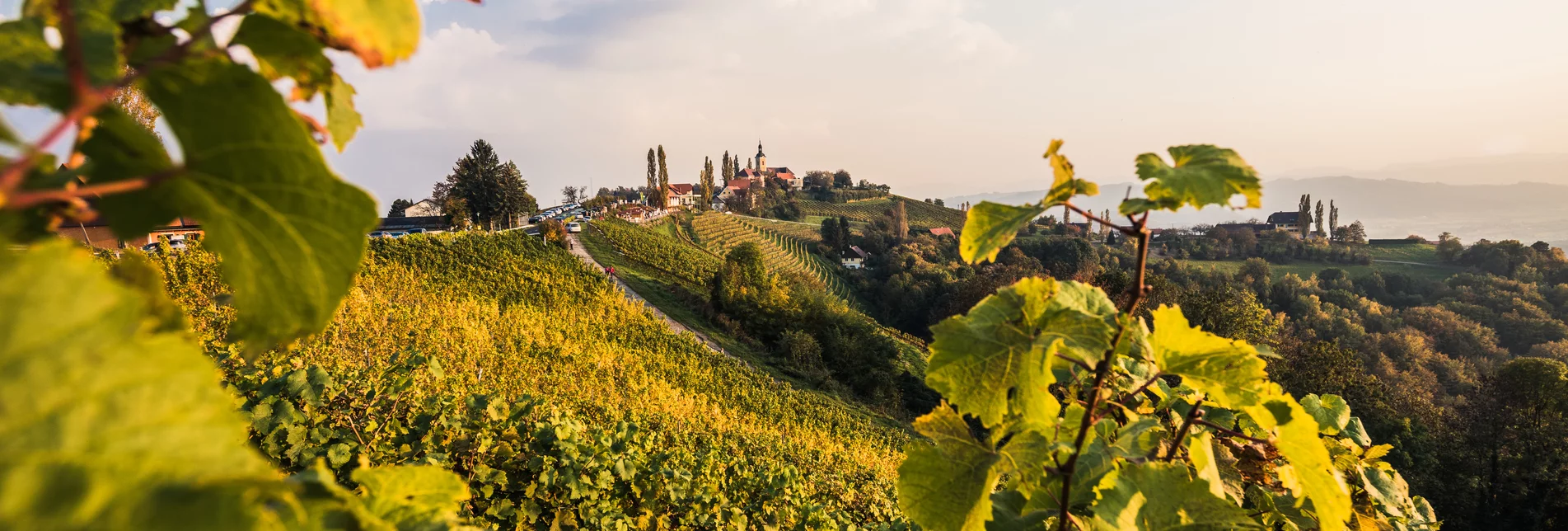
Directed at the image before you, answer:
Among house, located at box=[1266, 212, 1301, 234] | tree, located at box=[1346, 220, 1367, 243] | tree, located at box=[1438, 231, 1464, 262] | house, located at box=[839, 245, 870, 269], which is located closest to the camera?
house, located at box=[839, 245, 870, 269]

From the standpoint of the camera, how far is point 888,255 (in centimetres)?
4794

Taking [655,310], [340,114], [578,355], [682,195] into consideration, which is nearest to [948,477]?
[340,114]

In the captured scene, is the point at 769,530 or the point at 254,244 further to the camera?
the point at 769,530

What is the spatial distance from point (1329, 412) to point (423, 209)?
59957 mm

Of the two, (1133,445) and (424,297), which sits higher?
(1133,445)

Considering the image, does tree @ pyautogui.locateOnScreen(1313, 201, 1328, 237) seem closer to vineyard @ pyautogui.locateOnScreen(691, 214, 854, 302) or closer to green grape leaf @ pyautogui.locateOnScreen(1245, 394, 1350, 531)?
vineyard @ pyautogui.locateOnScreen(691, 214, 854, 302)

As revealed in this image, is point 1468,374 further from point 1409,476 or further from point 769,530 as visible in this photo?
point 769,530

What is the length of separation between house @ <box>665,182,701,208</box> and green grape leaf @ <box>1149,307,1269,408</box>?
229ft

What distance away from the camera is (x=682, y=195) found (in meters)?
77.6

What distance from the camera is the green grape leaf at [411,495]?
737 mm

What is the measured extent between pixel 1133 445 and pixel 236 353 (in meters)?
4.78

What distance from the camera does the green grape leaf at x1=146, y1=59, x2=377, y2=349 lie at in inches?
18.5

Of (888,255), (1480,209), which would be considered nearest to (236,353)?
(888,255)

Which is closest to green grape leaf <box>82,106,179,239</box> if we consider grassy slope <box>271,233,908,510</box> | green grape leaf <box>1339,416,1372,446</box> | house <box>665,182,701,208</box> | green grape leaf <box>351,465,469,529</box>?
green grape leaf <box>351,465,469,529</box>
